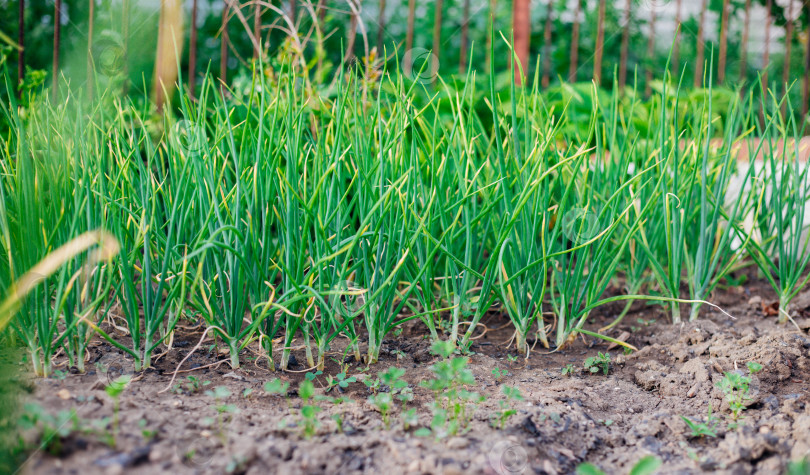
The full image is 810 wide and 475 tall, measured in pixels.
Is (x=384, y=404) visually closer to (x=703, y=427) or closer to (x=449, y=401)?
(x=449, y=401)

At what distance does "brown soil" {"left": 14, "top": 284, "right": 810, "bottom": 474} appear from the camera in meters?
0.91

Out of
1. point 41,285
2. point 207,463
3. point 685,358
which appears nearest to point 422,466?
point 207,463

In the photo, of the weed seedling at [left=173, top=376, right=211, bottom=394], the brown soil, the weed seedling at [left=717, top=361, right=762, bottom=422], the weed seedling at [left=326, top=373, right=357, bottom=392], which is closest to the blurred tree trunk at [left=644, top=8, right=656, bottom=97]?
the brown soil

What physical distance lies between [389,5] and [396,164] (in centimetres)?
416

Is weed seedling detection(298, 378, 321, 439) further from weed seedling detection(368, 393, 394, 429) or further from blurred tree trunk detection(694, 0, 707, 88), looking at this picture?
blurred tree trunk detection(694, 0, 707, 88)

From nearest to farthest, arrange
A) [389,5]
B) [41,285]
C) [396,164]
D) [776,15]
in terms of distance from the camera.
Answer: [41,285] → [396,164] → [776,15] → [389,5]

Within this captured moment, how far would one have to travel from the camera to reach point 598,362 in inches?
59.2

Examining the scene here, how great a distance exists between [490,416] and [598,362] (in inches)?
20.7

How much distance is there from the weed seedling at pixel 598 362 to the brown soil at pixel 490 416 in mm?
27

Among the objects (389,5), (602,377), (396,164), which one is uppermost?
(389,5)

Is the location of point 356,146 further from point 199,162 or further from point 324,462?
point 324,462

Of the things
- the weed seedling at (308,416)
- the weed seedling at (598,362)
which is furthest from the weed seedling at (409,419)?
the weed seedling at (598,362)

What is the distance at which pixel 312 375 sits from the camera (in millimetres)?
1324

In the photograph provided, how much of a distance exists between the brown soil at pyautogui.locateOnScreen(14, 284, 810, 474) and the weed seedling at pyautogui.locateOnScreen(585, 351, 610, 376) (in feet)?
0.09
